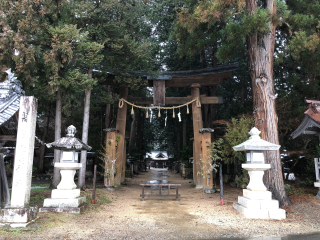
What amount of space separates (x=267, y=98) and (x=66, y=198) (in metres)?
6.84

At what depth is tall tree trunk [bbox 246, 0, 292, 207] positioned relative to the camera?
7332 millimetres

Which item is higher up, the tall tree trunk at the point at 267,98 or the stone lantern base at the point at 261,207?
the tall tree trunk at the point at 267,98

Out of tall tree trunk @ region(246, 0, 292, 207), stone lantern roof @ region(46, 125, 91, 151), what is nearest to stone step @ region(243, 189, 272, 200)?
tall tree trunk @ region(246, 0, 292, 207)

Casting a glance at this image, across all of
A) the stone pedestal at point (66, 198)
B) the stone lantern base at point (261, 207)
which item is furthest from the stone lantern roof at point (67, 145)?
the stone lantern base at point (261, 207)

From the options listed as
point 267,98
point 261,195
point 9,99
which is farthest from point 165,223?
point 267,98

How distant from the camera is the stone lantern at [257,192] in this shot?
5938mm

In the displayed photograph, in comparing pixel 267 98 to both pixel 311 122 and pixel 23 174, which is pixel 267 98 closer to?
pixel 311 122

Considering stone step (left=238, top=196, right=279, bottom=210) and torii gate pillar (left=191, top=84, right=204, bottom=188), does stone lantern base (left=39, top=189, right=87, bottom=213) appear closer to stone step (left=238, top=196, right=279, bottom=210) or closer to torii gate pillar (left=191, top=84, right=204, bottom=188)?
stone step (left=238, top=196, right=279, bottom=210)

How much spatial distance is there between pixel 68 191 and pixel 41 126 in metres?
14.1

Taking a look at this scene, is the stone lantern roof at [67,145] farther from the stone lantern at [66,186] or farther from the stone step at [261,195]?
the stone step at [261,195]

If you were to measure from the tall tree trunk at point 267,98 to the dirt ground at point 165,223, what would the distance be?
82 cm

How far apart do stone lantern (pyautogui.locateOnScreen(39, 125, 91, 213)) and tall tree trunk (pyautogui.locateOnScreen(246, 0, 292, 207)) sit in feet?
18.7

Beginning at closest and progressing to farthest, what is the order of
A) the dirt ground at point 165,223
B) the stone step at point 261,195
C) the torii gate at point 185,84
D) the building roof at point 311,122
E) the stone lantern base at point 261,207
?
the dirt ground at point 165,223 → the stone lantern base at point 261,207 → the stone step at point 261,195 → the building roof at point 311,122 → the torii gate at point 185,84

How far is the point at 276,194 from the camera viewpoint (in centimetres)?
721
